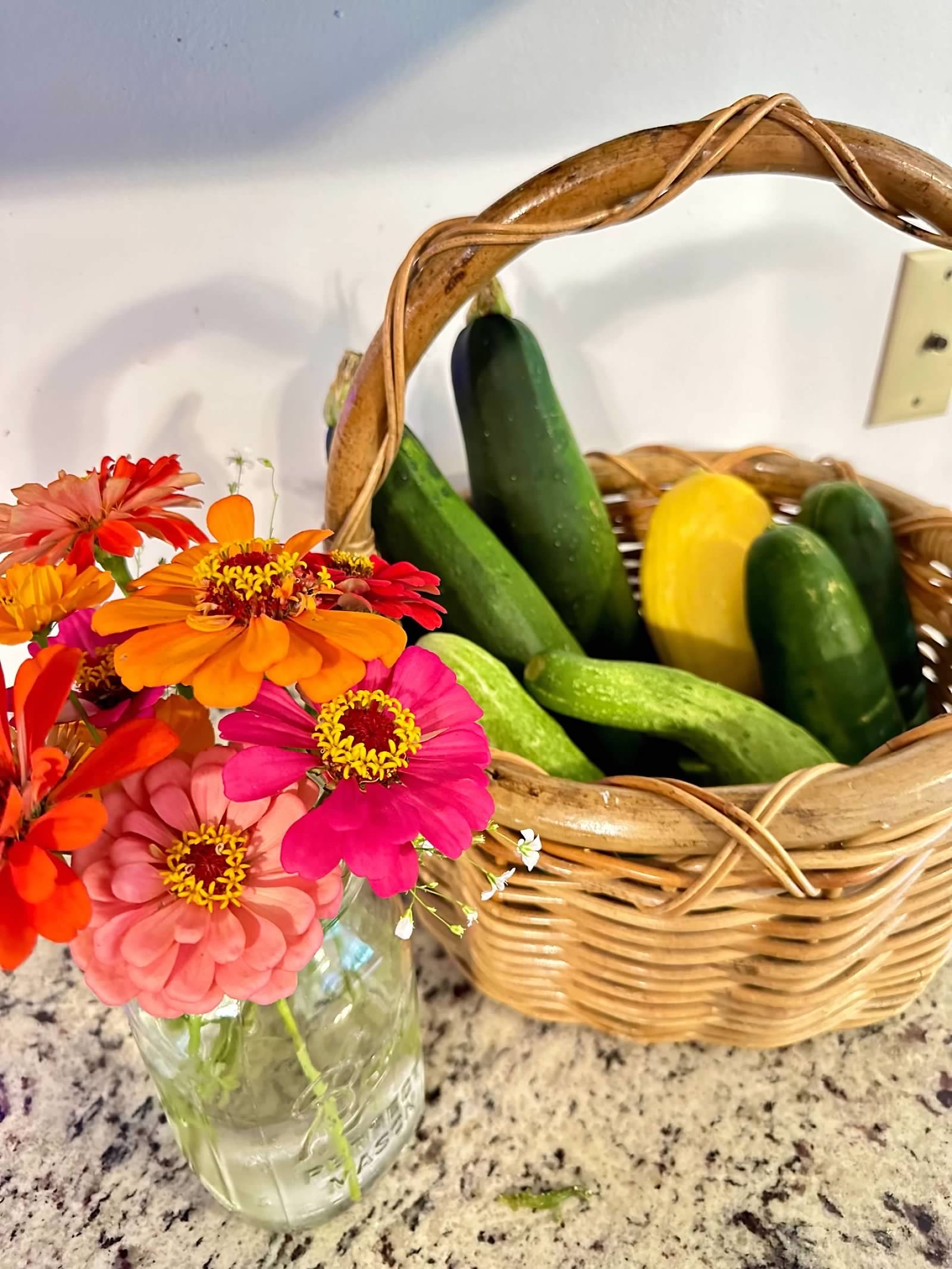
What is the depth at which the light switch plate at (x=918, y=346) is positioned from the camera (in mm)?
767

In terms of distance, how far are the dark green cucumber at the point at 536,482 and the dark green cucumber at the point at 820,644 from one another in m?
0.13

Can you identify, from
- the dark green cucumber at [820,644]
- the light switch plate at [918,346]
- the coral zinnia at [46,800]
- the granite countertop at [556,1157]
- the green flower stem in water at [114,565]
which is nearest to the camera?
the coral zinnia at [46,800]

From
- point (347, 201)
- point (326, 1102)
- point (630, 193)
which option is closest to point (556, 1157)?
point (326, 1102)

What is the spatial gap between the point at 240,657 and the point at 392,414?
24 centimetres

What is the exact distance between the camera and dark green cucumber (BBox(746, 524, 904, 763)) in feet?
1.99

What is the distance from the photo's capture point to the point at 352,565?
1.10ft

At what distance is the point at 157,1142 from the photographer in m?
0.53

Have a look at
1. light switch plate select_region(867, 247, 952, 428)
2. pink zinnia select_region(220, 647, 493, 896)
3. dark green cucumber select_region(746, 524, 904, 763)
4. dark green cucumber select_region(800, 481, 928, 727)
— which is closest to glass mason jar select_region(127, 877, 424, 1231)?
pink zinnia select_region(220, 647, 493, 896)

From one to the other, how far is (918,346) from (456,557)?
1.68 ft

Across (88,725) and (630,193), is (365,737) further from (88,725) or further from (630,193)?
(630,193)

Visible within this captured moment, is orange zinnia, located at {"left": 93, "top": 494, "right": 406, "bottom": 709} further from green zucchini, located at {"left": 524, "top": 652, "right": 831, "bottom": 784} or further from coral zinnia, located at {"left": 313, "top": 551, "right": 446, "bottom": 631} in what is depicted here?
green zucchini, located at {"left": 524, "top": 652, "right": 831, "bottom": 784}

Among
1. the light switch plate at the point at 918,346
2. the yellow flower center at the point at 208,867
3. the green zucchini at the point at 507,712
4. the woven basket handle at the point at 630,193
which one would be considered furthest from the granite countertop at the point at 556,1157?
the light switch plate at the point at 918,346

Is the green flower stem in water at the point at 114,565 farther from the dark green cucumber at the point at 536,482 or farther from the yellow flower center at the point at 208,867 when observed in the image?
the dark green cucumber at the point at 536,482

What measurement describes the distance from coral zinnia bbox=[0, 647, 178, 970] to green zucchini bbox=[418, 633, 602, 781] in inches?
10.2
